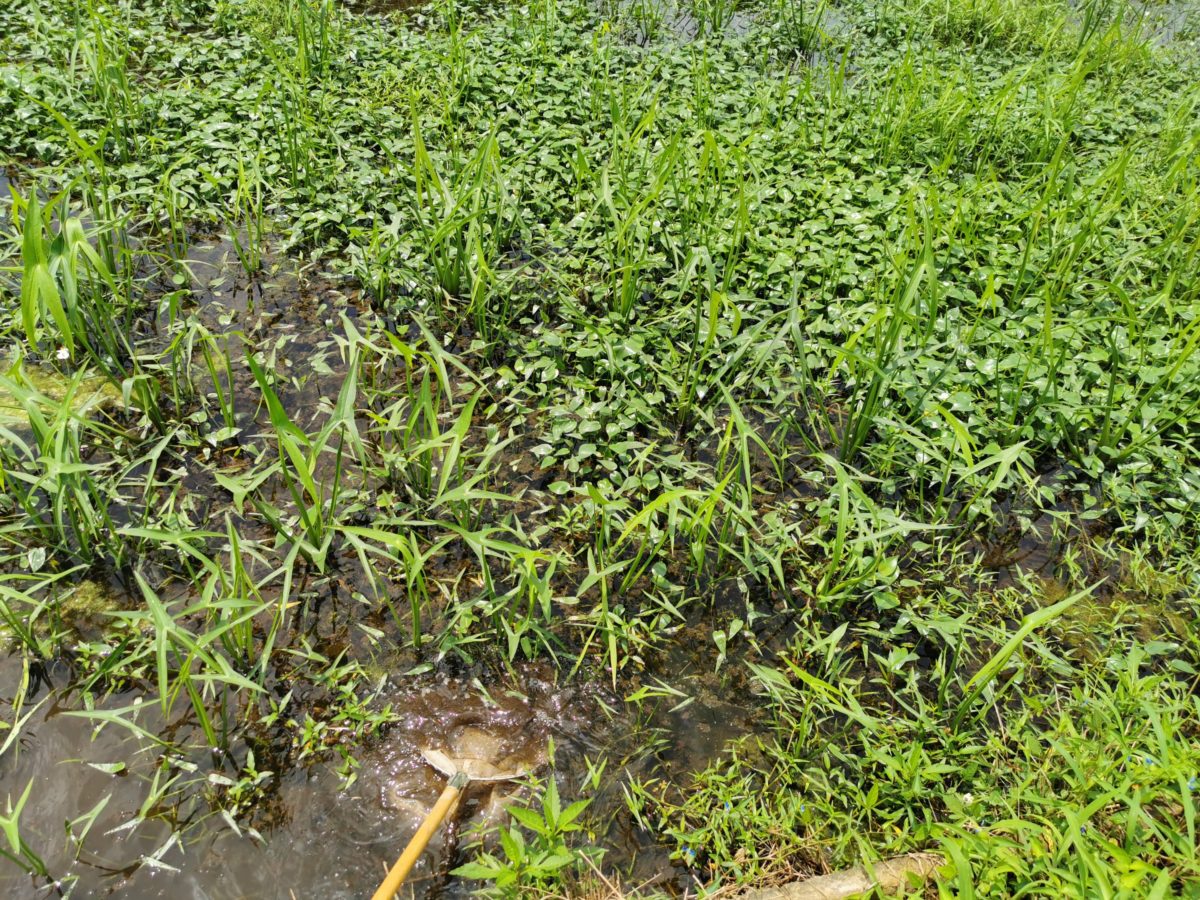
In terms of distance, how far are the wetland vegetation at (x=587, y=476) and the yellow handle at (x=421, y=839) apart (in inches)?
5.9

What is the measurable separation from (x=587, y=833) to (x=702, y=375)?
1906mm

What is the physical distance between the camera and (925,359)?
3676mm

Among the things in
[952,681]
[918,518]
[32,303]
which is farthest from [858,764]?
[32,303]

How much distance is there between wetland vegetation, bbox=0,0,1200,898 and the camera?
240 cm

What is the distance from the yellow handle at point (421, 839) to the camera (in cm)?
204

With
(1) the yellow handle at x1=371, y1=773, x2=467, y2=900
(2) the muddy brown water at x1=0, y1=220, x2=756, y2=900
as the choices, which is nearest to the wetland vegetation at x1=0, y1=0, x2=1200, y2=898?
(2) the muddy brown water at x1=0, y1=220, x2=756, y2=900

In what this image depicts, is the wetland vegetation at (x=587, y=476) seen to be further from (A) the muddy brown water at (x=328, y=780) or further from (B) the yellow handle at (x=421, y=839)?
(B) the yellow handle at (x=421, y=839)

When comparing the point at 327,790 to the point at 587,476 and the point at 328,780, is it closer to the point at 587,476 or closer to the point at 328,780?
the point at 328,780

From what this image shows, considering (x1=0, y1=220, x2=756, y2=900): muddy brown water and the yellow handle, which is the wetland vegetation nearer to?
(x1=0, y1=220, x2=756, y2=900): muddy brown water

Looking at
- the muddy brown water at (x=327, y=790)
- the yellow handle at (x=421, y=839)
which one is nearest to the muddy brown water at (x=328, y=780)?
the muddy brown water at (x=327, y=790)

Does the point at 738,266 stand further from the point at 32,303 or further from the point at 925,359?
the point at 32,303

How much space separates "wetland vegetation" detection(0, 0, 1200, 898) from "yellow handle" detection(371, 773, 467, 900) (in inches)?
5.9

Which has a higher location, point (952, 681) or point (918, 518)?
point (918, 518)

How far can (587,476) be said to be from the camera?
10.9ft
